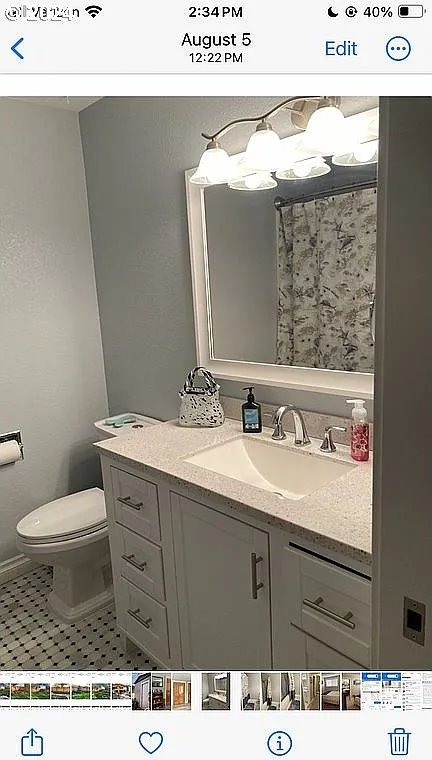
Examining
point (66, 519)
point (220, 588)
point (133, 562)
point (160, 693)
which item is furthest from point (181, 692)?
point (66, 519)

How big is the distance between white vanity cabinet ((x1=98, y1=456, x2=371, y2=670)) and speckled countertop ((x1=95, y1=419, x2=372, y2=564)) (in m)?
0.04

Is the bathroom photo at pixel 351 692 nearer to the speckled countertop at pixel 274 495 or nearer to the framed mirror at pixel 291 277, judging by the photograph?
the speckled countertop at pixel 274 495

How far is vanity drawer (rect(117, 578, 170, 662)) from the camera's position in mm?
1377

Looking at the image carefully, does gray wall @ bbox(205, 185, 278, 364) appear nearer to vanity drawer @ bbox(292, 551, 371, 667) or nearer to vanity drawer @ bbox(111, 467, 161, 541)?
vanity drawer @ bbox(111, 467, 161, 541)

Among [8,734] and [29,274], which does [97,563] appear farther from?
[8,734]

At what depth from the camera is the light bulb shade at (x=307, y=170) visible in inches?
50.8

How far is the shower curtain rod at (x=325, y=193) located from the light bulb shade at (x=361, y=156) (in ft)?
0.16

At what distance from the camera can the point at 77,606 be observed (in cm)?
178

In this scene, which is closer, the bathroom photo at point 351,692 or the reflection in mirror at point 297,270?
the bathroom photo at point 351,692
